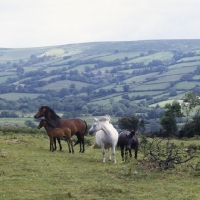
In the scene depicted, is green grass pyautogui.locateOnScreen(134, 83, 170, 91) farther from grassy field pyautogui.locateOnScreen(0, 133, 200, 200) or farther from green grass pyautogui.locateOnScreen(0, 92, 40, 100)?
grassy field pyautogui.locateOnScreen(0, 133, 200, 200)

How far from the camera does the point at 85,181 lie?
1481 cm

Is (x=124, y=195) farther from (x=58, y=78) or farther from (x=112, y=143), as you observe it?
(x=58, y=78)

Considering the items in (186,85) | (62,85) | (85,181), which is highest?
(85,181)

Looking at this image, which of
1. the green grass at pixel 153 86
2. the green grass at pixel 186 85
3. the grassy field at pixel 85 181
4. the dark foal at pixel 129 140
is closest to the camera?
the grassy field at pixel 85 181

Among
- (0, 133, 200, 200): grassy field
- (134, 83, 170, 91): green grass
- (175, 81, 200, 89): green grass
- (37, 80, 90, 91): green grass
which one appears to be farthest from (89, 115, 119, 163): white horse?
(37, 80, 90, 91): green grass

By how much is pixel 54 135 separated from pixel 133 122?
1127 inches

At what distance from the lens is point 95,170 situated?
16953mm

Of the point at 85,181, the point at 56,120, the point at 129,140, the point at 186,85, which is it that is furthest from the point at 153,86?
the point at 85,181

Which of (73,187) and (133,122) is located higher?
(73,187)

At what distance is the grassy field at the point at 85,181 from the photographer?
1282cm

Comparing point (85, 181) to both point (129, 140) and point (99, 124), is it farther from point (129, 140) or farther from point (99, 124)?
point (129, 140)

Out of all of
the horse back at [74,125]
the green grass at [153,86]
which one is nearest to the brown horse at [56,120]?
the horse back at [74,125]

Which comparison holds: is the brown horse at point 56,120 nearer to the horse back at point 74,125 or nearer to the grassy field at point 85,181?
the horse back at point 74,125

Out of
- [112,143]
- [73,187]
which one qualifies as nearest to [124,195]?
[73,187]
